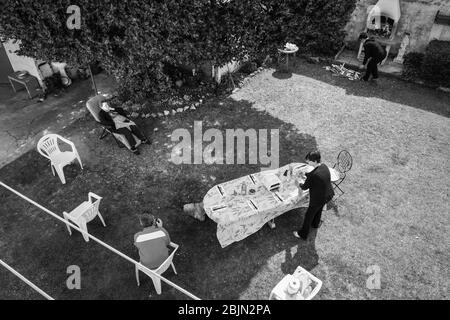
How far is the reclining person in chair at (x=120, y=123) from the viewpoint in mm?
8812

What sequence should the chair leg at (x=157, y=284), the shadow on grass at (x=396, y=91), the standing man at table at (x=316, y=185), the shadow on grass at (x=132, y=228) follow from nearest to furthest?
the chair leg at (x=157, y=284) → the standing man at table at (x=316, y=185) → the shadow on grass at (x=132, y=228) → the shadow on grass at (x=396, y=91)

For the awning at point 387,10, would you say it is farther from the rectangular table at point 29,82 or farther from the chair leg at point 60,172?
the rectangular table at point 29,82

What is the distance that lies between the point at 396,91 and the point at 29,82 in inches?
489

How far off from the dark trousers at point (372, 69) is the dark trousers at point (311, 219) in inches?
Answer: 276

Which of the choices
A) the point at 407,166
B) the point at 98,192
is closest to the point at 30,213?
the point at 98,192

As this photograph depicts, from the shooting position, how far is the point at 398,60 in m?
12.5

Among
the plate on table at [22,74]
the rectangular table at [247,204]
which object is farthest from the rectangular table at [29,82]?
the rectangular table at [247,204]

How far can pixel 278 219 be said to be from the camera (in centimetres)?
738

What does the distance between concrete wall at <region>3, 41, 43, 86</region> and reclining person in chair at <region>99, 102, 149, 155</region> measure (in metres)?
3.93

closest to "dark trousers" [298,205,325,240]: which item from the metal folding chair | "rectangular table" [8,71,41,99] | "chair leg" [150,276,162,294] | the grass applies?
the grass

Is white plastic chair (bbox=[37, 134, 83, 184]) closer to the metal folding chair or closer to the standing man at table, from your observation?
the standing man at table

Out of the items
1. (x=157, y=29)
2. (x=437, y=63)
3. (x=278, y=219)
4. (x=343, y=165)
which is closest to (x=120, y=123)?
(x=157, y=29)

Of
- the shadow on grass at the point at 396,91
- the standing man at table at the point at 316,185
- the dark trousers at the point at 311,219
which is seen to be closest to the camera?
the standing man at table at the point at 316,185

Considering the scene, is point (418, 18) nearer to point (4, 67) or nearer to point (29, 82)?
point (29, 82)
